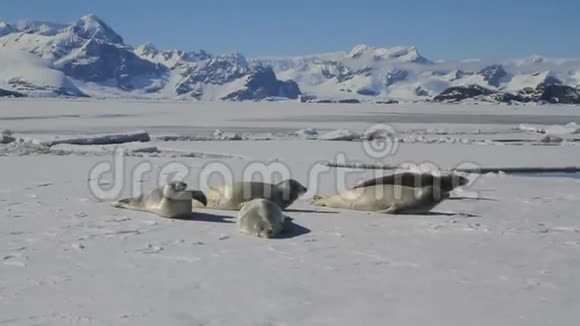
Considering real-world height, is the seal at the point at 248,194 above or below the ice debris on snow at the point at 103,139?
below

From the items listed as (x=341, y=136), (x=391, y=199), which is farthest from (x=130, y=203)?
(x=341, y=136)

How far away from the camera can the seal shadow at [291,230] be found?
5.78 m

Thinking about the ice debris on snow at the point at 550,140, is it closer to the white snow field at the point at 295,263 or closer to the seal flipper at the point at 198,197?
the white snow field at the point at 295,263

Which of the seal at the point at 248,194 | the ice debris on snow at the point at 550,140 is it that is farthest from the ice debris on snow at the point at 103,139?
the ice debris on snow at the point at 550,140

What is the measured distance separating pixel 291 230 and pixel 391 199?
5.39 feet

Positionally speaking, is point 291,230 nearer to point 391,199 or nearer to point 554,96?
point 391,199

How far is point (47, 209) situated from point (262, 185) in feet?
7.60

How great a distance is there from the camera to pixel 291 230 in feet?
19.7

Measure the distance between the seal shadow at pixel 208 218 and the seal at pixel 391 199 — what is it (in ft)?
4.60

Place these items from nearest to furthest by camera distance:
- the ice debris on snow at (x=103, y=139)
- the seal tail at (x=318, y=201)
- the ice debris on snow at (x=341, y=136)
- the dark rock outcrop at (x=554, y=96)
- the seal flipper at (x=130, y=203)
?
the seal flipper at (x=130, y=203), the seal tail at (x=318, y=201), the ice debris on snow at (x=103, y=139), the ice debris on snow at (x=341, y=136), the dark rock outcrop at (x=554, y=96)

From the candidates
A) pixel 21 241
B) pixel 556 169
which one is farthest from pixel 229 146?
pixel 21 241

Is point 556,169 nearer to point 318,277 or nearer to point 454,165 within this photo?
point 454,165

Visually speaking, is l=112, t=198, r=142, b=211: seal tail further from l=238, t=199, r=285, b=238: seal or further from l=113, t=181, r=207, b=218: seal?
l=238, t=199, r=285, b=238: seal

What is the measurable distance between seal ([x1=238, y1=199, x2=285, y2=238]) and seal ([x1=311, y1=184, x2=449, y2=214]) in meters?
1.53
